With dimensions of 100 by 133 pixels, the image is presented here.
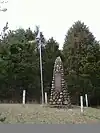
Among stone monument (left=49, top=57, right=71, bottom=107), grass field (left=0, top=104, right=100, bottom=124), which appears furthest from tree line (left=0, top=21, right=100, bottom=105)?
grass field (left=0, top=104, right=100, bottom=124)

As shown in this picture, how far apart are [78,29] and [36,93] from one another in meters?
18.2

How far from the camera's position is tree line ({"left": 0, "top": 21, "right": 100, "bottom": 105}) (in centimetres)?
3431

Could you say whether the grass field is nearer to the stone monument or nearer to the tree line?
the stone monument

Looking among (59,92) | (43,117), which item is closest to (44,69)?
(59,92)

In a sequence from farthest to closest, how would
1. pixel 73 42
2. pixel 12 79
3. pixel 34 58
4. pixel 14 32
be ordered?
pixel 14 32 → pixel 73 42 → pixel 34 58 → pixel 12 79

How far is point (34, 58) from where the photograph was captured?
37.1 m

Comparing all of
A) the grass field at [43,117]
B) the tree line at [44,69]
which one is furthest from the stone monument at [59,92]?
the tree line at [44,69]

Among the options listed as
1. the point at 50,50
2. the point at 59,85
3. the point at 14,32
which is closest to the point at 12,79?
the point at 50,50

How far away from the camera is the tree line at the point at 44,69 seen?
34312 millimetres

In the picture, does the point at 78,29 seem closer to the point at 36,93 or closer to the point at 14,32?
the point at 14,32

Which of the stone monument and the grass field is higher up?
the stone monument

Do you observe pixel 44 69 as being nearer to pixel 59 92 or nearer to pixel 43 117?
pixel 59 92

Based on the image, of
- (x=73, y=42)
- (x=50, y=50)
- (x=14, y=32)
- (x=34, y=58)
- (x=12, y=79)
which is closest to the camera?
(x=12, y=79)

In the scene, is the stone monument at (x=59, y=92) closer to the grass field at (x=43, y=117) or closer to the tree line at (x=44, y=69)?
the grass field at (x=43, y=117)
